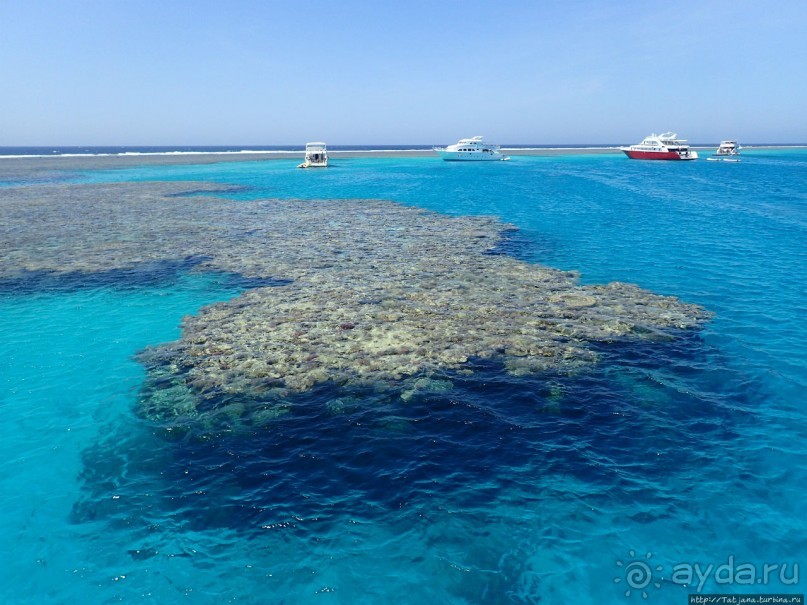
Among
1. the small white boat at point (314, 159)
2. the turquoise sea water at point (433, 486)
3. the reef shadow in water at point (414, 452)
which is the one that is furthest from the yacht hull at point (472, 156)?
the reef shadow in water at point (414, 452)

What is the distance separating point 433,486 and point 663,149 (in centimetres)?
18200

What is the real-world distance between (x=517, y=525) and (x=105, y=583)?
1070 centimetres

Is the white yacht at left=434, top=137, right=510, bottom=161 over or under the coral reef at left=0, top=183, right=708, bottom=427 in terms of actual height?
over

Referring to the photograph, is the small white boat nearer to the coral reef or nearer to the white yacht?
the white yacht

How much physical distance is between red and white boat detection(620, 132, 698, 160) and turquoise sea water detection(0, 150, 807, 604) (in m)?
162

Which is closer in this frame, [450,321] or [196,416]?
[196,416]

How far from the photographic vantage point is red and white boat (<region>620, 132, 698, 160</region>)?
160 metres

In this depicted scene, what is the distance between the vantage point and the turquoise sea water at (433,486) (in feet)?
37.8

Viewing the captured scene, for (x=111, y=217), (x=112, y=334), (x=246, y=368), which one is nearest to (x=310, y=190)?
(x=111, y=217)

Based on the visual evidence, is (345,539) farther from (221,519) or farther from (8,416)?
(8,416)

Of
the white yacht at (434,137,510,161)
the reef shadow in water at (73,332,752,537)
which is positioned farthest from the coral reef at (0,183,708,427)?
the white yacht at (434,137,510,161)

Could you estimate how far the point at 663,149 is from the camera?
161000mm

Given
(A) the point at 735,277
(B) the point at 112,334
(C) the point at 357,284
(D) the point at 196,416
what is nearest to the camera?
(D) the point at 196,416

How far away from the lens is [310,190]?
297 ft
